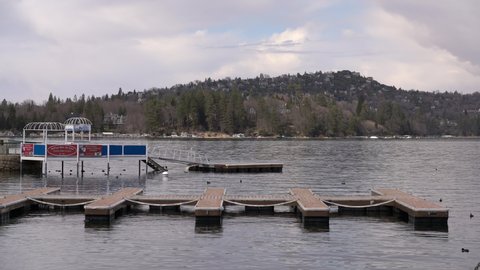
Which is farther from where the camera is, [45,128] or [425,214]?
[45,128]

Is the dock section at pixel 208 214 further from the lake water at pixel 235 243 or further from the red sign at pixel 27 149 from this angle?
the red sign at pixel 27 149

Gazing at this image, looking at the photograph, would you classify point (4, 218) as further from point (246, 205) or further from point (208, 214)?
point (246, 205)

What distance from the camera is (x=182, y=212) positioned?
128 ft

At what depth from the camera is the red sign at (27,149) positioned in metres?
64.9

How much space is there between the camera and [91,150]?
65312mm

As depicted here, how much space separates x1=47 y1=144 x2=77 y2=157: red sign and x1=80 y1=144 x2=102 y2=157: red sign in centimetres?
79

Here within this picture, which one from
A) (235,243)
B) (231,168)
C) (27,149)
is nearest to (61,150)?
(27,149)

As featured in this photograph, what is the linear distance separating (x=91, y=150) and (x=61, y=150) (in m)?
3.01

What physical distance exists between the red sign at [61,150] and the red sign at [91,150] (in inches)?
31.1

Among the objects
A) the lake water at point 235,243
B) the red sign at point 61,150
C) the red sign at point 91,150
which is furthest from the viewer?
the red sign at point 91,150

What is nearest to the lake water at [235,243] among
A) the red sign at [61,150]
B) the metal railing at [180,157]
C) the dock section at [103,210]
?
the dock section at [103,210]

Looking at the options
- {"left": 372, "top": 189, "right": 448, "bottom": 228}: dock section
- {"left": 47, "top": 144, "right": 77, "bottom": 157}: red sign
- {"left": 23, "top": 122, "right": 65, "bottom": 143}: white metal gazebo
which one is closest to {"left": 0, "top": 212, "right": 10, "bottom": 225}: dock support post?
{"left": 372, "top": 189, "right": 448, "bottom": 228}: dock section

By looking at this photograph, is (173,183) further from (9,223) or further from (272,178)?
(9,223)

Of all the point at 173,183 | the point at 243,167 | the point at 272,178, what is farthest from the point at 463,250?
the point at 243,167
